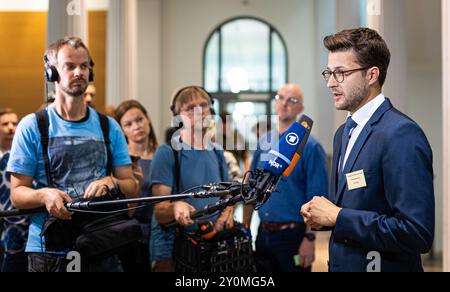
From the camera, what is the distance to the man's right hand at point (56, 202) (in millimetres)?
2549

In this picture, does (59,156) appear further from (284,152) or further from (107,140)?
(284,152)

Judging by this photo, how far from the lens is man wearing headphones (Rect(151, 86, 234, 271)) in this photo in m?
3.32

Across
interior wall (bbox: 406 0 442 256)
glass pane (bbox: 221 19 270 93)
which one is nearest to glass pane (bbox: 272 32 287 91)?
glass pane (bbox: 221 19 270 93)

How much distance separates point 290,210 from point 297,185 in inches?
6.3

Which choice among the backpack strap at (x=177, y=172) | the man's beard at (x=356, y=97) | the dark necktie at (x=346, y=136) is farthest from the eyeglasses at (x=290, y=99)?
the man's beard at (x=356, y=97)

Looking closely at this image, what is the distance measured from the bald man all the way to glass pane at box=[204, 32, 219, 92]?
39.6 feet

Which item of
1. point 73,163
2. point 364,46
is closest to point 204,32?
point 73,163

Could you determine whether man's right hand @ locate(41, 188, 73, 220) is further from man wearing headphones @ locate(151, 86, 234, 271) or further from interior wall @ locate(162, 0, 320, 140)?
interior wall @ locate(162, 0, 320, 140)

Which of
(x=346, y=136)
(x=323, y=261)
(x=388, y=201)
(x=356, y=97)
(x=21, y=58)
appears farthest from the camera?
(x=21, y=58)

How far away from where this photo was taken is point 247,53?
16.4 metres

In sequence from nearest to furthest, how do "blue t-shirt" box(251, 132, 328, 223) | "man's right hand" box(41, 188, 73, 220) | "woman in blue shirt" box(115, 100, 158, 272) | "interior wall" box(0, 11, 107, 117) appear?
"man's right hand" box(41, 188, 73, 220), "blue t-shirt" box(251, 132, 328, 223), "woman in blue shirt" box(115, 100, 158, 272), "interior wall" box(0, 11, 107, 117)

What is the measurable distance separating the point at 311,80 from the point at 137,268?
40.5ft

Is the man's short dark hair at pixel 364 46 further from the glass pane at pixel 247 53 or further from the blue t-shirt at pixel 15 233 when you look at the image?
the glass pane at pixel 247 53

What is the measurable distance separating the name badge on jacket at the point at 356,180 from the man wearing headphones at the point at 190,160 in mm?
1228
